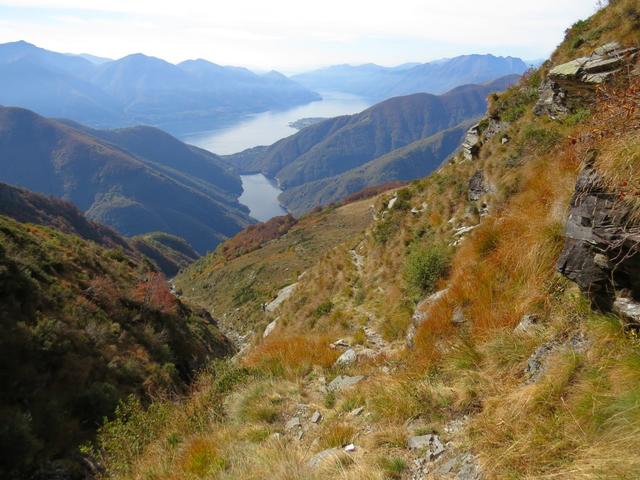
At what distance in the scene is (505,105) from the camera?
50.8 ft

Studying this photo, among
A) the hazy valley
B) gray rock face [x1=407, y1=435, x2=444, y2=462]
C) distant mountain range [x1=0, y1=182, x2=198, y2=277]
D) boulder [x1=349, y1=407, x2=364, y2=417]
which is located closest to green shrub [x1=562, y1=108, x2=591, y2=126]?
the hazy valley

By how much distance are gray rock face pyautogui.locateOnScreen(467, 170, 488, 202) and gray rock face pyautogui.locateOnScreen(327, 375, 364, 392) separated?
318 inches

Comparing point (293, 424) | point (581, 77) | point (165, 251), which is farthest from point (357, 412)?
point (165, 251)

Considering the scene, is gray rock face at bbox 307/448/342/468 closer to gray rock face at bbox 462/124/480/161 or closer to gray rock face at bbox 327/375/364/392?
gray rock face at bbox 327/375/364/392

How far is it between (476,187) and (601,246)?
937cm

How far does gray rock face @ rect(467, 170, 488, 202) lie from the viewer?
12.6 m

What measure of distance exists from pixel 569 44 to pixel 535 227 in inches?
484

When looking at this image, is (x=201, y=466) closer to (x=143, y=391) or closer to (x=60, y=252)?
(x=143, y=391)

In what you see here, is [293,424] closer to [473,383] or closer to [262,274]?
[473,383]

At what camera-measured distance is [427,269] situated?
9641 mm

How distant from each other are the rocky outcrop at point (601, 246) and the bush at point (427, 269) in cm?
501

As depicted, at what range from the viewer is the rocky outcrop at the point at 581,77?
875 centimetres

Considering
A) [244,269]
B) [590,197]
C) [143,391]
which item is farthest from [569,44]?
[244,269]

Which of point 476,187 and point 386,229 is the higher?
point 476,187
